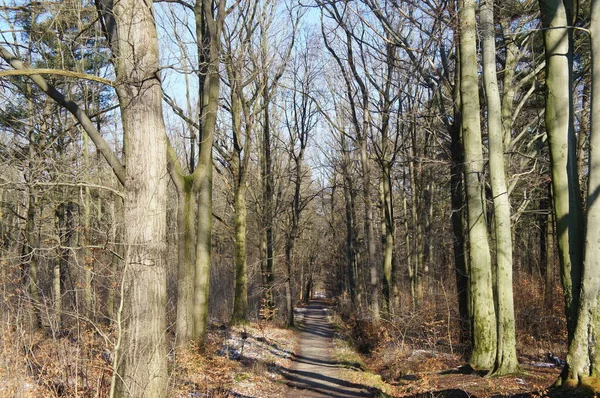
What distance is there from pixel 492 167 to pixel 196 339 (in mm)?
6800

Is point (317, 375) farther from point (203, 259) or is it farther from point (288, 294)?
point (288, 294)

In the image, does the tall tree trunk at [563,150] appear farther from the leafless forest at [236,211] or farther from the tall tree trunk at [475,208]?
the tall tree trunk at [475,208]

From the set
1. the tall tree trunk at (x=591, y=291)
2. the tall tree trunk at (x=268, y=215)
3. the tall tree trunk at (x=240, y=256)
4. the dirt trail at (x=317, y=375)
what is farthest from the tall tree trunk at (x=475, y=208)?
the tall tree trunk at (x=268, y=215)

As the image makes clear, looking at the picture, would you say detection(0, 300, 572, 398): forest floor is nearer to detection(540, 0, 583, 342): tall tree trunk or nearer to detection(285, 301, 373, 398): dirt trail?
detection(285, 301, 373, 398): dirt trail

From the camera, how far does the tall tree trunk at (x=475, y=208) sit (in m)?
8.81

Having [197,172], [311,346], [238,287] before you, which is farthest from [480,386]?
[238,287]

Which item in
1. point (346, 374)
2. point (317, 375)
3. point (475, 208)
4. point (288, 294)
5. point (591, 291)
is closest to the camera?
point (591, 291)

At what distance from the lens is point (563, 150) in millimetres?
6680

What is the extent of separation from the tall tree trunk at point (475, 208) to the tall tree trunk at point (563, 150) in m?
2.14

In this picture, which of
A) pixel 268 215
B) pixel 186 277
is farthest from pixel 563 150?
pixel 268 215

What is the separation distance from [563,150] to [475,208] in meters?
2.53

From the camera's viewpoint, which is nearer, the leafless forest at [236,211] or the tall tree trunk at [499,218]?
the leafless forest at [236,211]

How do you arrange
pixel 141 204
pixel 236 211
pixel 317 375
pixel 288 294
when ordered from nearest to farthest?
1. pixel 141 204
2. pixel 317 375
3. pixel 236 211
4. pixel 288 294

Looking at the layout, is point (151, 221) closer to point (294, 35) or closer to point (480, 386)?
point (480, 386)
